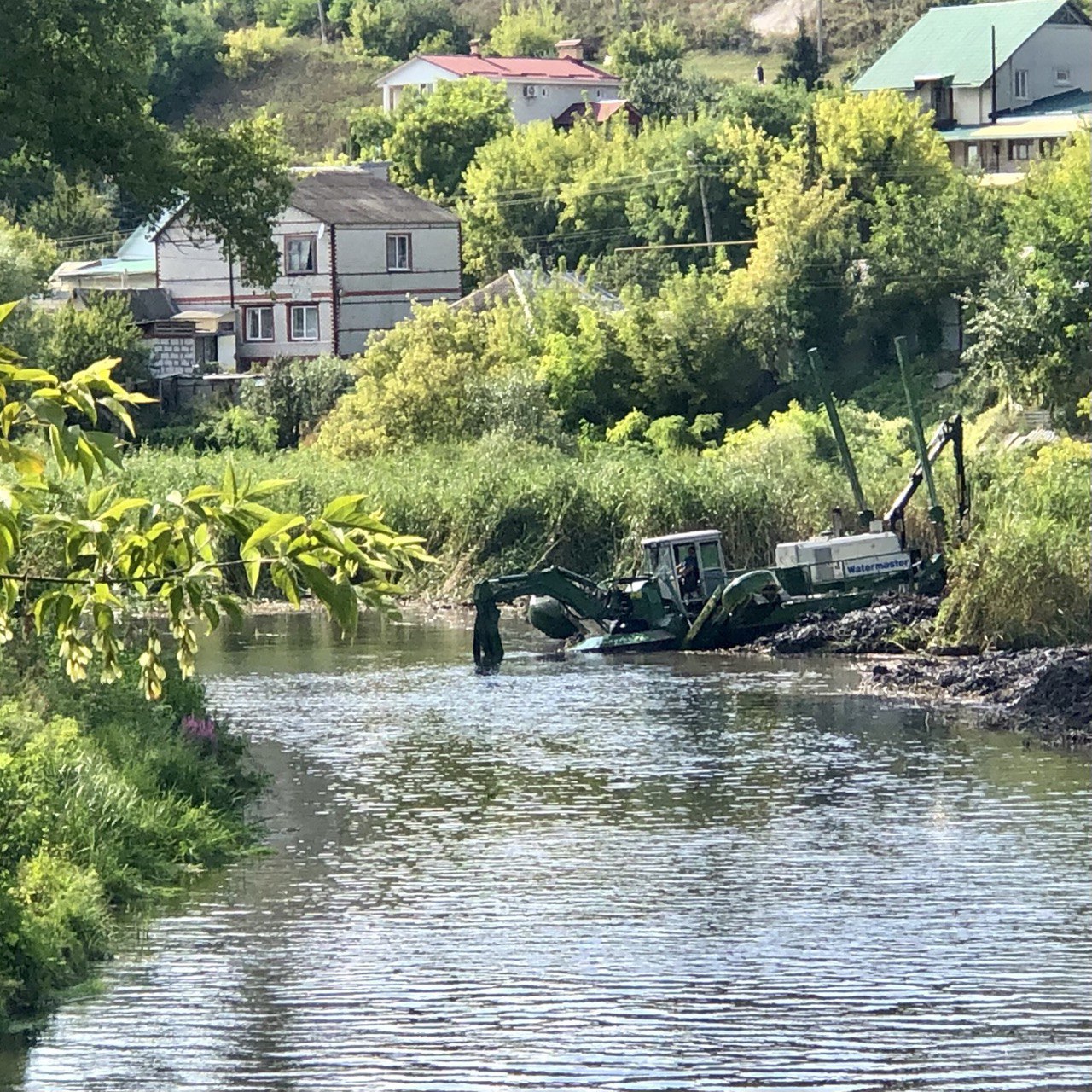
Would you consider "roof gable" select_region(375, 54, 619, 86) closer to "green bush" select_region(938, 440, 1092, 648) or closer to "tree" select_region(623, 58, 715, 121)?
"tree" select_region(623, 58, 715, 121)

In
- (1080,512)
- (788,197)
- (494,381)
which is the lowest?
(1080,512)

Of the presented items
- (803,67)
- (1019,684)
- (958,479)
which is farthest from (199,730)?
(803,67)

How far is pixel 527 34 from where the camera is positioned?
129250mm

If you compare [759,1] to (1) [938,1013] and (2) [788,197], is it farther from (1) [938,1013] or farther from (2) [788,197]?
(1) [938,1013]

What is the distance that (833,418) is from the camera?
38781mm

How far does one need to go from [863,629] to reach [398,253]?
4002 centimetres

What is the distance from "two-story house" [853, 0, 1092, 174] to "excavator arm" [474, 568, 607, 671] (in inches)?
1936

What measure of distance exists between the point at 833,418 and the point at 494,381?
1964cm

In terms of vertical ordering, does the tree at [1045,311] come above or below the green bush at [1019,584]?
above

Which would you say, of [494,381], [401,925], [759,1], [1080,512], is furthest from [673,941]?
[759,1]

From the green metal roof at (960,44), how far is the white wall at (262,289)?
26.3m

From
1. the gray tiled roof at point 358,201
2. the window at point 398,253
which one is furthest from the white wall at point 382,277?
the gray tiled roof at point 358,201

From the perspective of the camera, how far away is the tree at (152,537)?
7.36 meters

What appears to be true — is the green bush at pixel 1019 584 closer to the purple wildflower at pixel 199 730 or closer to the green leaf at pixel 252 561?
the purple wildflower at pixel 199 730
